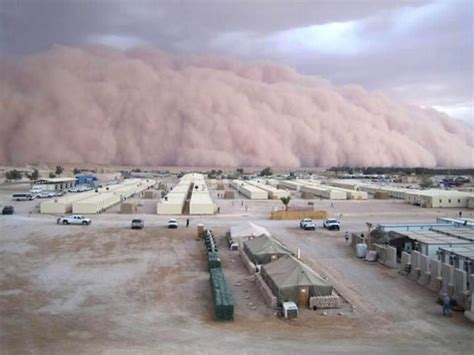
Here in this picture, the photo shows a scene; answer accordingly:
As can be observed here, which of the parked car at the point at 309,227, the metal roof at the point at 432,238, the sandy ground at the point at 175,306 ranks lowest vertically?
the sandy ground at the point at 175,306

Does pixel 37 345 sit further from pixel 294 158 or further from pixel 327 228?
pixel 294 158

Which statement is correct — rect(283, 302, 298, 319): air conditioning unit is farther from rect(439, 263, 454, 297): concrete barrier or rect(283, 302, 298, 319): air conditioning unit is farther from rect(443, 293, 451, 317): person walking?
rect(439, 263, 454, 297): concrete barrier

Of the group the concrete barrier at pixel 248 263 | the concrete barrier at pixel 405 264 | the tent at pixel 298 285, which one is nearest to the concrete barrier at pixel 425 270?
the concrete barrier at pixel 405 264

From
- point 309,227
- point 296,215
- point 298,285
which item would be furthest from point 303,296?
point 296,215

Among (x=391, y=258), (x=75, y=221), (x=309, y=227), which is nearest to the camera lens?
(x=391, y=258)

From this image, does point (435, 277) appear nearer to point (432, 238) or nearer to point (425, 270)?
point (425, 270)

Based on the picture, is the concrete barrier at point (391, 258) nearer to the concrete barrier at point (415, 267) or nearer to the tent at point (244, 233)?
the concrete barrier at point (415, 267)

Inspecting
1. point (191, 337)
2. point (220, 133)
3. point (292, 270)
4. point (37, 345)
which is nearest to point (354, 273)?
point (292, 270)
